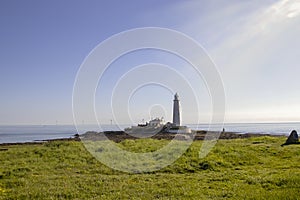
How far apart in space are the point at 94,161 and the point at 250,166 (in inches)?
437

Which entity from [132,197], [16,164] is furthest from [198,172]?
[16,164]

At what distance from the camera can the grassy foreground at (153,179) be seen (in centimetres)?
1339

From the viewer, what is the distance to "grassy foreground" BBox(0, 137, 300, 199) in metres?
13.4

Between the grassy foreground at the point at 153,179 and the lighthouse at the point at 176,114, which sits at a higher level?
the lighthouse at the point at 176,114

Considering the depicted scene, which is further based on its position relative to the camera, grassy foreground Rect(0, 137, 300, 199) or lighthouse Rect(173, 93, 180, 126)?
lighthouse Rect(173, 93, 180, 126)

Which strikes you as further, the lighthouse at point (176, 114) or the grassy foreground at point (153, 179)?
the lighthouse at point (176, 114)

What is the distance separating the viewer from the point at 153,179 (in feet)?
56.4

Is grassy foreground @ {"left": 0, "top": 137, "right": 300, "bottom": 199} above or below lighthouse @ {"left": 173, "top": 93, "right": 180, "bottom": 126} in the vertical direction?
below

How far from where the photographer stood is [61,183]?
15758 mm

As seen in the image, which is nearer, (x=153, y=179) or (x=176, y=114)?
(x=153, y=179)

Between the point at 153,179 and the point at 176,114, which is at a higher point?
the point at 176,114

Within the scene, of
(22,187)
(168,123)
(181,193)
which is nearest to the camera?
(181,193)

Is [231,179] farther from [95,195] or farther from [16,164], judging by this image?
[16,164]

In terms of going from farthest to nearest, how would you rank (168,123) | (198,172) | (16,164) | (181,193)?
(168,123)
(16,164)
(198,172)
(181,193)
